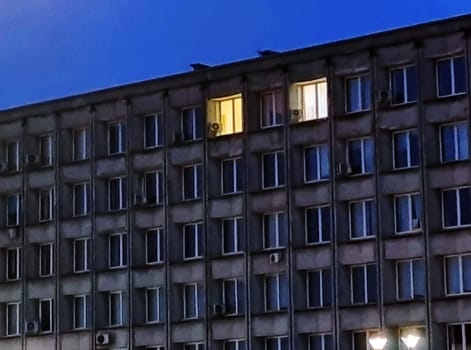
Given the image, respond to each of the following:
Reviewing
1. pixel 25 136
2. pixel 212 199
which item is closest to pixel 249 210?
pixel 212 199

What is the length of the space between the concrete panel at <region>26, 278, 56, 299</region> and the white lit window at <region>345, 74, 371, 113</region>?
19082 mm

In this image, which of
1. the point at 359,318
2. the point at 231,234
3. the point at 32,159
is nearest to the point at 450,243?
the point at 359,318

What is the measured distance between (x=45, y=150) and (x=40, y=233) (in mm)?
4252

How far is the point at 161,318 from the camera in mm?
78125

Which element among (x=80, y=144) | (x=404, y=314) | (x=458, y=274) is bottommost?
(x=404, y=314)

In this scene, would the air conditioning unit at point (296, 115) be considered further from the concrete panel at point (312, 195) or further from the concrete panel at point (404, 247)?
the concrete panel at point (404, 247)

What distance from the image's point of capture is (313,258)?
239 ft

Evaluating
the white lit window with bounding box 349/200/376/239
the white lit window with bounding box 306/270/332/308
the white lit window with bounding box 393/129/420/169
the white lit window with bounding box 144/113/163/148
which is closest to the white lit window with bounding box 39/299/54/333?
the white lit window with bounding box 144/113/163/148

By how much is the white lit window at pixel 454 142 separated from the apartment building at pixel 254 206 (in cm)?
8

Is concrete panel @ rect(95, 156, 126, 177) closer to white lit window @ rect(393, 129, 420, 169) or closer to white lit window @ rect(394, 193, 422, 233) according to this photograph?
white lit window @ rect(393, 129, 420, 169)

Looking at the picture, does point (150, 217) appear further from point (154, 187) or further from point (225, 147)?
point (225, 147)

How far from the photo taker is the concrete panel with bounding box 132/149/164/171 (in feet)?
260

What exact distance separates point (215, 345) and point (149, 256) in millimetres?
6192

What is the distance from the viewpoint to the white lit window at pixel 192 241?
77.6 metres
